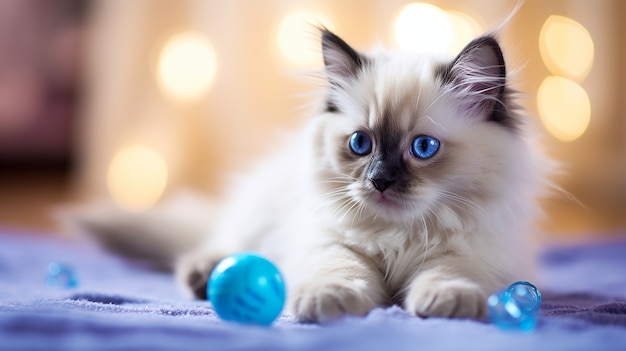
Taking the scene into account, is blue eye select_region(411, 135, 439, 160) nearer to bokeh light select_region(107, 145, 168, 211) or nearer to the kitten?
the kitten

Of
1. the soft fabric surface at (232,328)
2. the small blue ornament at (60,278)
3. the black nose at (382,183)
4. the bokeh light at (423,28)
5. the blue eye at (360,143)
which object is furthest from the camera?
the bokeh light at (423,28)

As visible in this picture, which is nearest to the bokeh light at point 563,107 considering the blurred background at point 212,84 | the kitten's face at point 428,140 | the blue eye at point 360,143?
the blurred background at point 212,84

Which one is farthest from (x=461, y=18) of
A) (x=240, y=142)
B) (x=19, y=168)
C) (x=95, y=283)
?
(x=19, y=168)

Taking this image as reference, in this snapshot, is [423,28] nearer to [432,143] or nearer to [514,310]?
[432,143]

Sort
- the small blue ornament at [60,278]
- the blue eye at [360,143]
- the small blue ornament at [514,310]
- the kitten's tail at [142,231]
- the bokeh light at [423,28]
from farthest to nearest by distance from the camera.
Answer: the bokeh light at [423,28] < the kitten's tail at [142,231] < the small blue ornament at [60,278] < the blue eye at [360,143] < the small blue ornament at [514,310]

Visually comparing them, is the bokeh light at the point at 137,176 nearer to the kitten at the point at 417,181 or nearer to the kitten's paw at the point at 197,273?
the kitten's paw at the point at 197,273

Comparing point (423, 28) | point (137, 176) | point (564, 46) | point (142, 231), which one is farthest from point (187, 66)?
point (564, 46)

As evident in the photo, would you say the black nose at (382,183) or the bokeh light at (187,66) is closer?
the black nose at (382,183)
